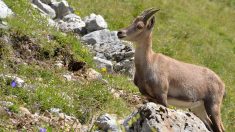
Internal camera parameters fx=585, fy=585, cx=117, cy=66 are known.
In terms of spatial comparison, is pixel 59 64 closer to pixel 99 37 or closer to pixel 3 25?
pixel 3 25

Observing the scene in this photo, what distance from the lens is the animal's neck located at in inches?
488

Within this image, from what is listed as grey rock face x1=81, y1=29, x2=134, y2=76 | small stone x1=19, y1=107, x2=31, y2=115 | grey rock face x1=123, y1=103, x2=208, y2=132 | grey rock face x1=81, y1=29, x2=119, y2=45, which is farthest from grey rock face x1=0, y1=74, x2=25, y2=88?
grey rock face x1=81, y1=29, x2=119, y2=45

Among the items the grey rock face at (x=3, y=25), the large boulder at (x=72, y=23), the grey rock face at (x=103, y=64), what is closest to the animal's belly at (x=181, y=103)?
the grey rock face at (x=103, y=64)

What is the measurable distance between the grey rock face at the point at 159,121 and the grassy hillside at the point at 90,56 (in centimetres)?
206

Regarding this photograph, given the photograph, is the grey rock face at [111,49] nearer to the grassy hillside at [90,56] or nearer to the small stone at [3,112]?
the grassy hillside at [90,56]

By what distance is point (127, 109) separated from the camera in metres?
12.2

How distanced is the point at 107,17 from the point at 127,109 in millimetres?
10405

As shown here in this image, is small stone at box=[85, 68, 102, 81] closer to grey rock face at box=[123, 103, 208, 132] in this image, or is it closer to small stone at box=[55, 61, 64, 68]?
small stone at box=[55, 61, 64, 68]

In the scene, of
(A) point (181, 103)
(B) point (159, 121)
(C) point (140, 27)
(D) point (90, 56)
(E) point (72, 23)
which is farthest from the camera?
(E) point (72, 23)

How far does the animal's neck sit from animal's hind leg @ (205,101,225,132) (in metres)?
1.84

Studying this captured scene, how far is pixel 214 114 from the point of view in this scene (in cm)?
1333

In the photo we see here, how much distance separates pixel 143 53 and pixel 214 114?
2.29m

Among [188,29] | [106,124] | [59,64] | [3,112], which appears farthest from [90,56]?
[188,29]

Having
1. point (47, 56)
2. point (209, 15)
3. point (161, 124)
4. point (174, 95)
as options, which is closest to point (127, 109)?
point (174, 95)
